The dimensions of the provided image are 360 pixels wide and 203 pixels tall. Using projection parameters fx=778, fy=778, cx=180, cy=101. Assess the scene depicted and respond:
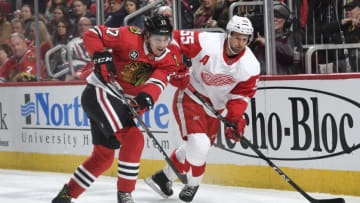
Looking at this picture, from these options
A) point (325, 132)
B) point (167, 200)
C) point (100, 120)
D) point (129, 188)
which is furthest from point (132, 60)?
point (325, 132)

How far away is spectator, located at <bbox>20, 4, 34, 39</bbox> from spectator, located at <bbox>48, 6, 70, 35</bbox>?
26cm

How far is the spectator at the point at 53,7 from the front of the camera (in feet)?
24.7

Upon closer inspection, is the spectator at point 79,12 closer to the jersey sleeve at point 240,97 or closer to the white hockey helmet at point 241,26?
the jersey sleeve at point 240,97

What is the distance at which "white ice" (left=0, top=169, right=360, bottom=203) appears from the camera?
5.45 meters

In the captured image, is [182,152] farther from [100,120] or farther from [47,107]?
[47,107]

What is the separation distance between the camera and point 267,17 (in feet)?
19.5

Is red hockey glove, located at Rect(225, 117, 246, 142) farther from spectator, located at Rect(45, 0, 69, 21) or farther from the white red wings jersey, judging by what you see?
spectator, located at Rect(45, 0, 69, 21)

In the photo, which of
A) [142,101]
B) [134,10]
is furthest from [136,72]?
[134,10]

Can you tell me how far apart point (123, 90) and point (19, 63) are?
336cm

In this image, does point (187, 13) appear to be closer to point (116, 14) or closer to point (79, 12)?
point (116, 14)

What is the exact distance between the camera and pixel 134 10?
692 cm

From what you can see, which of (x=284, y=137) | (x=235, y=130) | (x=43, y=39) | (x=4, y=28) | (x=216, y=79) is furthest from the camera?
(x=4, y=28)

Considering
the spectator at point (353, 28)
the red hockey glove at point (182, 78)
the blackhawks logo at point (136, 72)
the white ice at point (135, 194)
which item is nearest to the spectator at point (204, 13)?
the red hockey glove at point (182, 78)

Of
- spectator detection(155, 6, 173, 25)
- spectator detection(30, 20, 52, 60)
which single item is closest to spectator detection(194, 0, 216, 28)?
spectator detection(155, 6, 173, 25)
